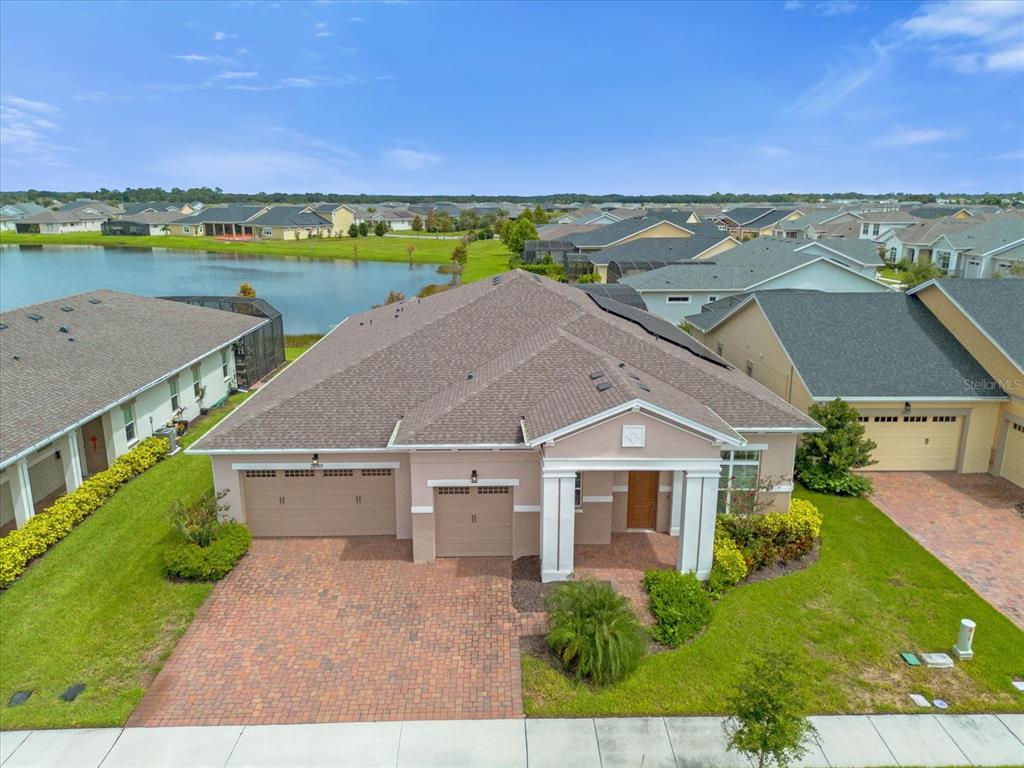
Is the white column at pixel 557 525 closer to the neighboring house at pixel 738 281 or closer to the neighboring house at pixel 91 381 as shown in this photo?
the neighboring house at pixel 91 381

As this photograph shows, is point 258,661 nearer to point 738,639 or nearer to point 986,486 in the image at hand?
point 738,639

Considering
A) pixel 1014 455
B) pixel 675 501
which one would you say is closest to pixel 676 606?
pixel 675 501

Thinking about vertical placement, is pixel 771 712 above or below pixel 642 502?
above

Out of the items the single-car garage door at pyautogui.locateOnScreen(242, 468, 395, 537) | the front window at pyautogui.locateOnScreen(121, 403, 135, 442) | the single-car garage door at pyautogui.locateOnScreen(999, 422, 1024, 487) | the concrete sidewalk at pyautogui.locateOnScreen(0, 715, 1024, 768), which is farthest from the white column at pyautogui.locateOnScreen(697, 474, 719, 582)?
the front window at pyautogui.locateOnScreen(121, 403, 135, 442)

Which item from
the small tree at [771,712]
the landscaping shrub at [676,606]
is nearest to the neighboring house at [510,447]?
the landscaping shrub at [676,606]

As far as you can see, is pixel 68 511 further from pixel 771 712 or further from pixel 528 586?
pixel 771 712

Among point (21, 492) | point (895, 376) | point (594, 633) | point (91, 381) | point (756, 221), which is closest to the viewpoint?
point (594, 633)
